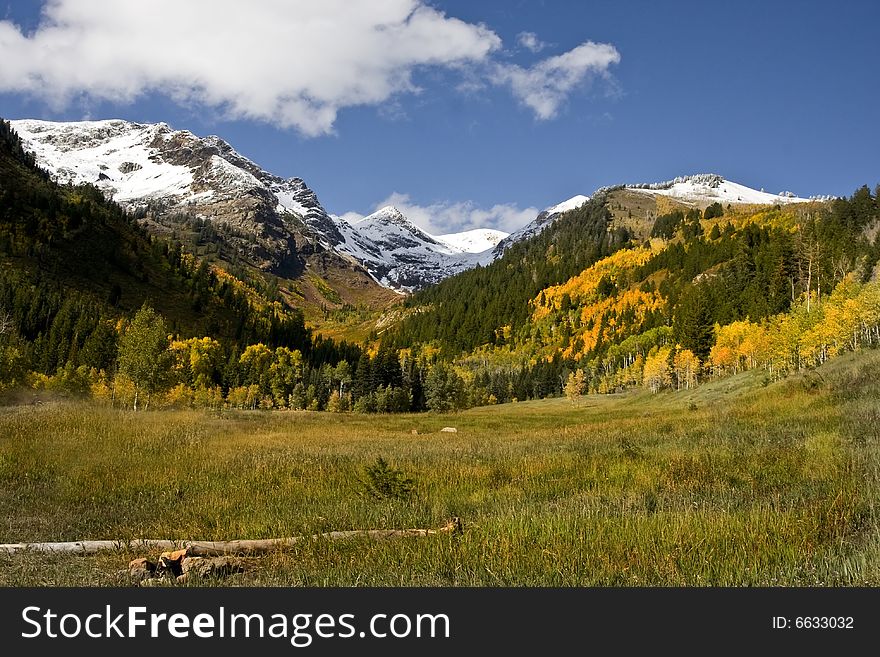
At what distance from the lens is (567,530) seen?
7656 millimetres

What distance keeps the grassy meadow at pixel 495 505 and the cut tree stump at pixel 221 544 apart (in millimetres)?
297

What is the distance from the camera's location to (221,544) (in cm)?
790

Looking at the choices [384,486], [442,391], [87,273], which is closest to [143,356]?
[384,486]

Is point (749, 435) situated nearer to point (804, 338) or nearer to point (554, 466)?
point (554, 466)

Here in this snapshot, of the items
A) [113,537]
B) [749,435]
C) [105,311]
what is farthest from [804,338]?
[105,311]

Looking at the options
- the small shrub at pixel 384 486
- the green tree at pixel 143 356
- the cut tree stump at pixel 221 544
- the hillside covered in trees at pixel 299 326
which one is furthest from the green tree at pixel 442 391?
the cut tree stump at pixel 221 544

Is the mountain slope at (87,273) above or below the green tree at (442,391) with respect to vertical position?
above

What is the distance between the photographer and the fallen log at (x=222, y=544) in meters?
7.94

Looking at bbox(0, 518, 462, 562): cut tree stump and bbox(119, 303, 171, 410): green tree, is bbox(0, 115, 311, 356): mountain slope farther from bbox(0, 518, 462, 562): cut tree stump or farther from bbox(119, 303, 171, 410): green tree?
bbox(0, 518, 462, 562): cut tree stump

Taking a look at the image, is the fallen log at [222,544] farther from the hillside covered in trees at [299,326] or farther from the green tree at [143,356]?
the hillside covered in trees at [299,326]

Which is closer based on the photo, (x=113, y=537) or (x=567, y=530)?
(x=567, y=530)

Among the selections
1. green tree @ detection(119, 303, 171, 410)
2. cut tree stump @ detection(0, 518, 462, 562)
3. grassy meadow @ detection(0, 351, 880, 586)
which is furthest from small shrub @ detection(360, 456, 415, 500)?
green tree @ detection(119, 303, 171, 410)

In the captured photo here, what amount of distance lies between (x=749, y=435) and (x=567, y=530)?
14.9 meters

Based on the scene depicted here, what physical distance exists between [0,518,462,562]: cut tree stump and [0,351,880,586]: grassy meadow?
0.97 feet
